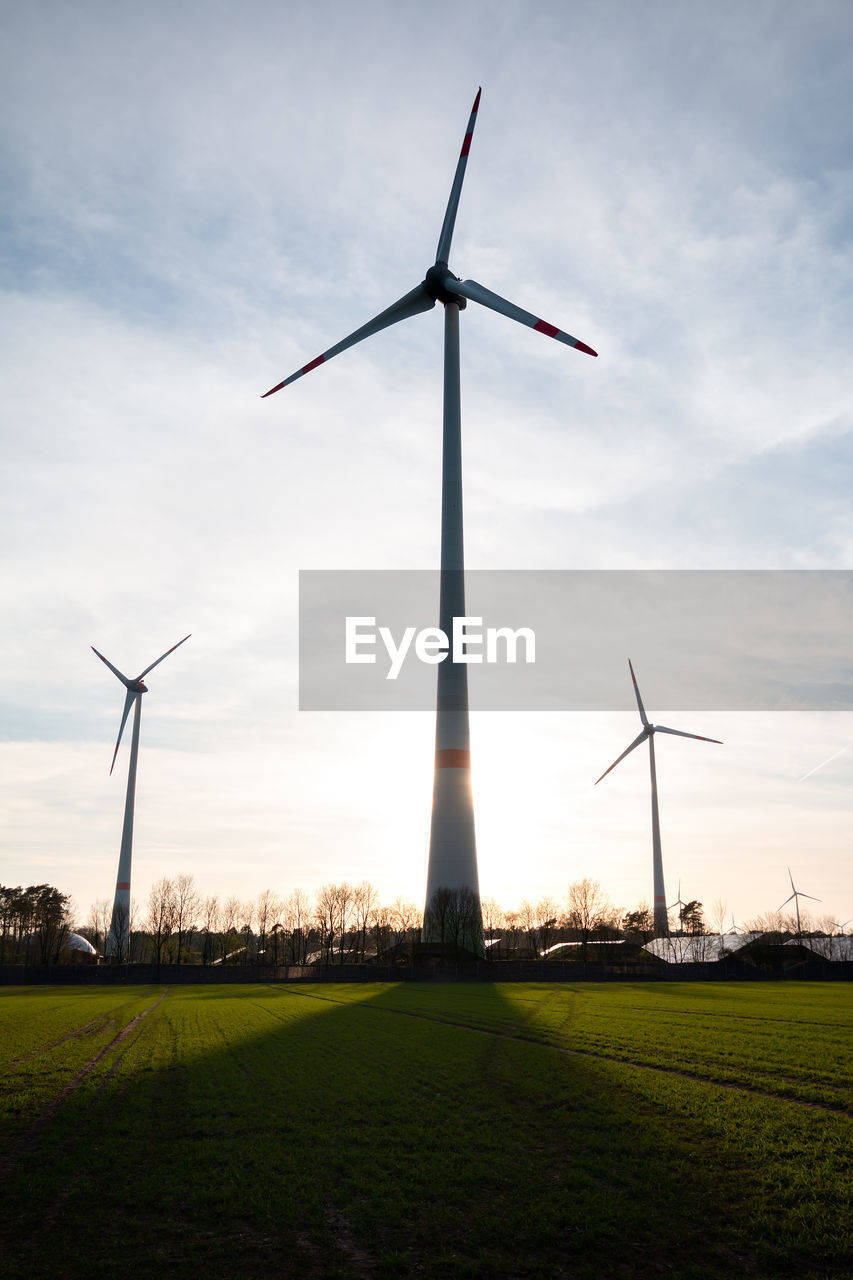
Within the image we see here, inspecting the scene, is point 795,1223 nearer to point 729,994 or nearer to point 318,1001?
point 318,1001

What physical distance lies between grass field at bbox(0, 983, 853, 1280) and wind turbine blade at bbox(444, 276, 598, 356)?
5552cm

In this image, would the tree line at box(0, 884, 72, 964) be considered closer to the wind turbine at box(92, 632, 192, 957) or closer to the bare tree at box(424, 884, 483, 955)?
the wind turbine at box(92, 632, 192, 957)

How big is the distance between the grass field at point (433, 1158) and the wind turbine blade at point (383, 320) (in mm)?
62567

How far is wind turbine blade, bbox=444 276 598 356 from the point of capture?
238 ft

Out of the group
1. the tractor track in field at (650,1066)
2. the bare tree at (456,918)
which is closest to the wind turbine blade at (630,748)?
the bare tree at (456,918)

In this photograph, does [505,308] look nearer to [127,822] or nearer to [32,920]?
[127,822]

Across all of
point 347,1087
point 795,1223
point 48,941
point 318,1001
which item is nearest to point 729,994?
point 318,1001

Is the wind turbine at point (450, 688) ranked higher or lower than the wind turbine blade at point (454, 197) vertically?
lower

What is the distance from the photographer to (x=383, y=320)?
86.9 meters

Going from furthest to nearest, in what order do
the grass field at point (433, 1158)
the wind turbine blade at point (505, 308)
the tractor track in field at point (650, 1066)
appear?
1. the wind turbine blade at point (505, 308)
2. the tractor track in field at point (650, 1066)
3. the grass field at point (433, 1158)

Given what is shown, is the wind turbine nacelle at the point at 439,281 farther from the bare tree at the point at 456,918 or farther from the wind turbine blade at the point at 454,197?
the bare tree at the point at 456,918

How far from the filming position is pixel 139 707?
438 feet

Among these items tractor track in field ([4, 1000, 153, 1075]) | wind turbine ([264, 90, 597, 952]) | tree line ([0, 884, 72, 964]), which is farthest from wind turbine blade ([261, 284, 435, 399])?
tree line ([0, 884, 72, 964])

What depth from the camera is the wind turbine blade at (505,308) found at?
72.7 metres
